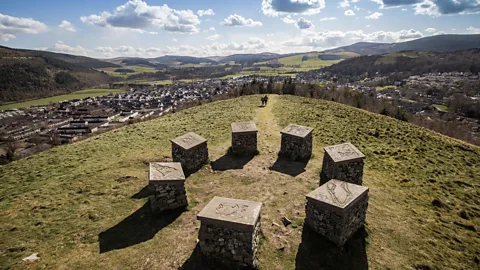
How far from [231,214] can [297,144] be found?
345 inches

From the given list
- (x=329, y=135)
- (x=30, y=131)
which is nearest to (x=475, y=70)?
(x=329, y=135)

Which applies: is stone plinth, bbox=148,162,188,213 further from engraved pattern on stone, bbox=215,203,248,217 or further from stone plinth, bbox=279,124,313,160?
stone plinth, bbox=279,124,313,160

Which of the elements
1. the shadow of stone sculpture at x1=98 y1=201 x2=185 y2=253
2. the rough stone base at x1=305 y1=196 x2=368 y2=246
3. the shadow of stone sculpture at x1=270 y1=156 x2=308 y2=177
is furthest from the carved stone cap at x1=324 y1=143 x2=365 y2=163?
the shadow of stone sculpture at x1=98 y1=201 x2=185 y2=253

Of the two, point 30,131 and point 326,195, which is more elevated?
point 326,195

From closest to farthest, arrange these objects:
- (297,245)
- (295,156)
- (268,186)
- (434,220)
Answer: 1. (297,245)
2. (434,220)
3. (268,186)
4. (295,156)

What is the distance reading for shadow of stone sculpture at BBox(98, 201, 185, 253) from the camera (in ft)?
25.0

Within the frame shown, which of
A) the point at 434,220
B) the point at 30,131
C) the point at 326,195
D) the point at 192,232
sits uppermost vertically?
the point at 326,195

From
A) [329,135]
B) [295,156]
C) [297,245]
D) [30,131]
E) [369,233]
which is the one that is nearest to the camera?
[297,245]

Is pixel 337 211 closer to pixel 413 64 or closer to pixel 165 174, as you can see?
pixel 165 174

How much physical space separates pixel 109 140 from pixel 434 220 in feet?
76.8

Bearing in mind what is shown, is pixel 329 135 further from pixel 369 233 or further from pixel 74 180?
pixel 74 180

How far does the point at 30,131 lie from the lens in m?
61.2

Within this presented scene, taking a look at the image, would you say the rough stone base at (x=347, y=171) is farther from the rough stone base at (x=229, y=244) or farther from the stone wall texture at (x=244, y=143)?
the rough stone base at (x=229, y=244)

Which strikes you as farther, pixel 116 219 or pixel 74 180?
pixel 74 180
